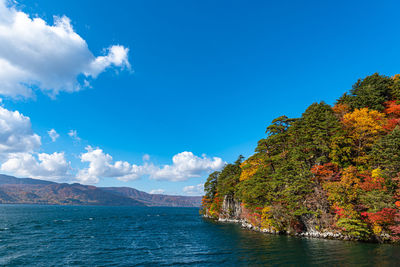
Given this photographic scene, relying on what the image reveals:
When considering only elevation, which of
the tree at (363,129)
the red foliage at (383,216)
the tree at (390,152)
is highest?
the tree at (363,129)

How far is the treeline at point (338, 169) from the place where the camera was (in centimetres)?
2909

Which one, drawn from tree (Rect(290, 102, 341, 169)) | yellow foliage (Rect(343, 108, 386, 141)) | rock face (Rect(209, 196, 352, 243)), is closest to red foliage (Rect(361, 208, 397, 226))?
rock face (Rect(209, 196, 352, 243))

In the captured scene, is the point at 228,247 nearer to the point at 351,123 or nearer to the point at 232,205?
the point at 351,123

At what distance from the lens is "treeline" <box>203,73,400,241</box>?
95.5 feet

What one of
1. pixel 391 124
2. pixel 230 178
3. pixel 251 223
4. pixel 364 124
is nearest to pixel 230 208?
pixel 230 178

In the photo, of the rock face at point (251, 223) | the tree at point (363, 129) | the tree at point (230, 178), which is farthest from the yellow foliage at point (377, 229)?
the tree at point (230, 178)

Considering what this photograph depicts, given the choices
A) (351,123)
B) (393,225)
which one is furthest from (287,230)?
(351,123)

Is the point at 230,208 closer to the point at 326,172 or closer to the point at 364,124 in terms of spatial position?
the point at 326,172

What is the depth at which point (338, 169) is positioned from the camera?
1480 inches

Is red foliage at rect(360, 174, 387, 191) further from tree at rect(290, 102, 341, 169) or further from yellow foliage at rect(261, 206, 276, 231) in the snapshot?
yellow foliage at rect(261, 206, 276, 231)

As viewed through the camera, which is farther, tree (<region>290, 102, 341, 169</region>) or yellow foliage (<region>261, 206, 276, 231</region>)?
yellow foliage (<region>261, 206, 276, 231</region>)

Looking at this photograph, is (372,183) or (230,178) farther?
(230,178)

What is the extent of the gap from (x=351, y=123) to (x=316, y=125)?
5771 millimetres

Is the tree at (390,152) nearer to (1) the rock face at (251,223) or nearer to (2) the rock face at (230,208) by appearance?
(1) the rock face at (251,223)
